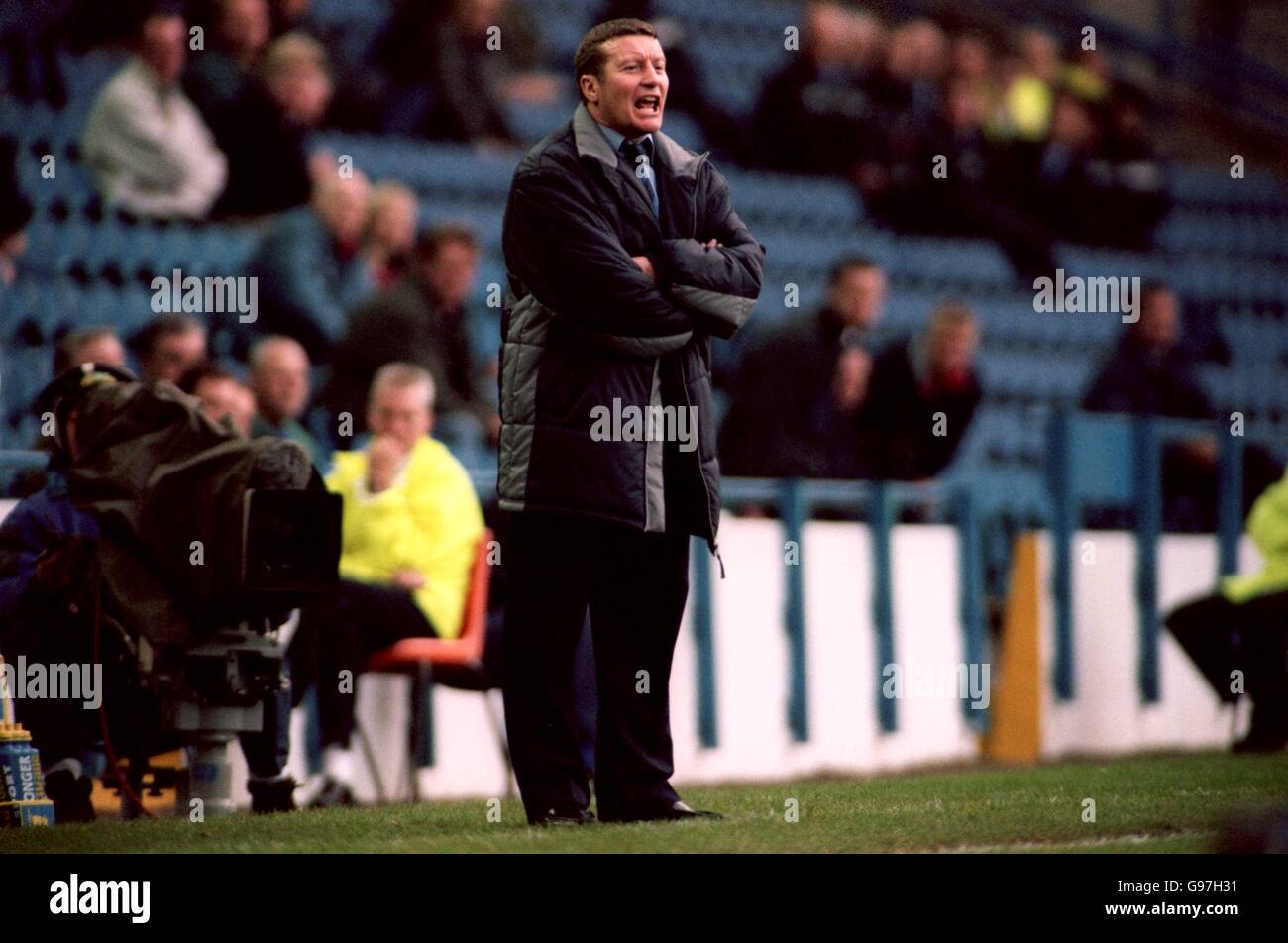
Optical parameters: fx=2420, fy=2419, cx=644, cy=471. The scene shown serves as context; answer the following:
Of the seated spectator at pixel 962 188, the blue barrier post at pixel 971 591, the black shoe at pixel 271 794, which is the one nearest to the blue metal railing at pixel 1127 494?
the blue barrier post at pixel 971 591

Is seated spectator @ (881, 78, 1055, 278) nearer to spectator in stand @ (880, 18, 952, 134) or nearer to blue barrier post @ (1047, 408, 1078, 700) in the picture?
spectator in stand @ (880, 18, 952, 134)

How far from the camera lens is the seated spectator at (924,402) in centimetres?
1305

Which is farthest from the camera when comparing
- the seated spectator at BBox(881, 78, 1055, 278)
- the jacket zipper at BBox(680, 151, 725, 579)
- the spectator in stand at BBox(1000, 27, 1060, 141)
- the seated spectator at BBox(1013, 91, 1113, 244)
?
the seated spectator at BBox(1013, 91, 1113, 244)

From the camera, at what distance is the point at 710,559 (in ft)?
36.4

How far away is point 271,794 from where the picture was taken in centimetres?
824

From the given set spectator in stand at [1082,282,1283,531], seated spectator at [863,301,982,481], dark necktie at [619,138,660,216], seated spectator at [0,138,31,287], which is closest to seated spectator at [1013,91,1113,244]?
spectator in stand at [1082,282,1283,531]

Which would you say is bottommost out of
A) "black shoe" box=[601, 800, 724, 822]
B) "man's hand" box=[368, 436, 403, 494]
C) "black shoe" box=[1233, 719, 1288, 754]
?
"black shoe" box=[1233, 719, 1288, 754]

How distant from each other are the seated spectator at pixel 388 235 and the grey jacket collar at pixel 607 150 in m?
5.33

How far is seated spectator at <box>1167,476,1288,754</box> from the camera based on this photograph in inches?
455

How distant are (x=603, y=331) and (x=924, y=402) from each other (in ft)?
23.0

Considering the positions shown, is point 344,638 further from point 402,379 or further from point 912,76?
point 912,76

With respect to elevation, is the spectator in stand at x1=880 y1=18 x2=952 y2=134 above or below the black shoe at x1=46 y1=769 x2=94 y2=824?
above
